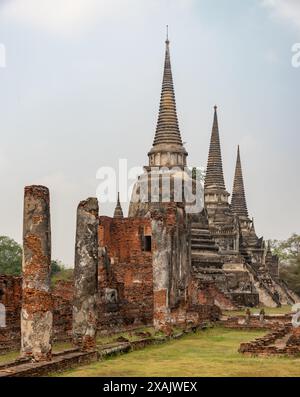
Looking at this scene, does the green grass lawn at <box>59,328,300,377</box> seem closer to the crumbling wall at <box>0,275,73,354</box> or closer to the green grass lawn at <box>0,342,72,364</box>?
the green grass lawn at <box>0,342,72,364</box>

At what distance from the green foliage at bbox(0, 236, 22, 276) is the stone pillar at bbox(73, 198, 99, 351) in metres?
36.5

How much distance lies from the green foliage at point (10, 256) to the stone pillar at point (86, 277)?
36.5 meters

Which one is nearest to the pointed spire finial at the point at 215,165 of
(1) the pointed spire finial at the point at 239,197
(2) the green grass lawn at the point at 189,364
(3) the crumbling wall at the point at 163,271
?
(1) the pointed spire finial at the point at 239,197

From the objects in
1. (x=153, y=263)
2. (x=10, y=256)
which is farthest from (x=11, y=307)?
(x=10, y=256)

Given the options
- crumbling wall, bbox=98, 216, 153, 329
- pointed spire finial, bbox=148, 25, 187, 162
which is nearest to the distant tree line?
pointed spire finial, bbox=148, 25, 187, 162

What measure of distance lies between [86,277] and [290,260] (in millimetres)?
50091

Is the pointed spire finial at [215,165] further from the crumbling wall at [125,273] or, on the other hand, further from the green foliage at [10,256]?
the crumbling wall at [125,273]

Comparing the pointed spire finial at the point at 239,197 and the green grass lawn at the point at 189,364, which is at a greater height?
the pointed spire finial at the point at 239,197

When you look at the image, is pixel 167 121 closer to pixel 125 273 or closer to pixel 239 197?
pixel 239 197

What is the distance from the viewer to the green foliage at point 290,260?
5578 centimetres

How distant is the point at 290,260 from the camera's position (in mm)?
62656

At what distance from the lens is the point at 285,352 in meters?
13.6

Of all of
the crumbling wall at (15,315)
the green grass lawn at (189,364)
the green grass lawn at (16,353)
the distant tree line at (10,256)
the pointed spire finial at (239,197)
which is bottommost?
the green grass lawn at (189,364)

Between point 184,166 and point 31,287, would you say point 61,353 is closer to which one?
point 31,287
